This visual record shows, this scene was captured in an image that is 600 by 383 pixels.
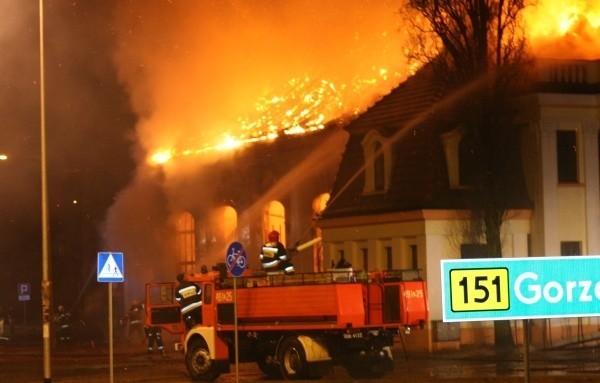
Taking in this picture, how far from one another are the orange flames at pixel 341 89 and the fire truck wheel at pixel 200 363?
1559 centimetres

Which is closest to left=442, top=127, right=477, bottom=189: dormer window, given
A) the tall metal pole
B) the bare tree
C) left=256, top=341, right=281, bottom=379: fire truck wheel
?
the bare tree

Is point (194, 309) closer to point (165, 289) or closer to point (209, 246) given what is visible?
point (165, 289)

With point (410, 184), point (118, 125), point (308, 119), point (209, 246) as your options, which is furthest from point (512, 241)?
point (118, 125)

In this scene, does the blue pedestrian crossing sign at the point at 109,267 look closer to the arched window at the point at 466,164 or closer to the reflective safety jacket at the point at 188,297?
the reflective safety jacket at the point at 188,297

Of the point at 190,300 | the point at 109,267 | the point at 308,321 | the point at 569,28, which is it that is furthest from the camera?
the point at 569,28

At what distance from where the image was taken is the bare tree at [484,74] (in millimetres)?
31953

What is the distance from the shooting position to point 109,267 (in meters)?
22.8

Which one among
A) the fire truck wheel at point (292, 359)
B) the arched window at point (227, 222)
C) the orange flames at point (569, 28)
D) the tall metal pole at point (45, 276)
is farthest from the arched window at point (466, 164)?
the tall metal pole at point (45, 276)

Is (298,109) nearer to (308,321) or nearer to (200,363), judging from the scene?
(200,363)

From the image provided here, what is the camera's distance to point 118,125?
171 ft

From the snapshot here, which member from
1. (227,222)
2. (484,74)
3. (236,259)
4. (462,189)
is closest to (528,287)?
(236,259)

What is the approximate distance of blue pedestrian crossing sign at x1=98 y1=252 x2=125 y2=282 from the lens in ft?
74.2

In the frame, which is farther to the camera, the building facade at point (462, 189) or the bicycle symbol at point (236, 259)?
the building facade at point (462, 189)

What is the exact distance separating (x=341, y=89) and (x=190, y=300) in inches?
695
